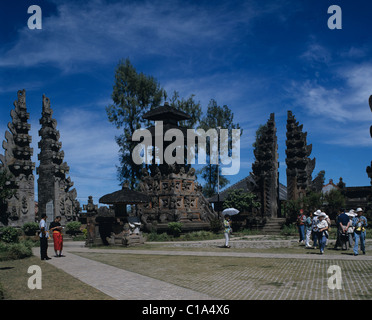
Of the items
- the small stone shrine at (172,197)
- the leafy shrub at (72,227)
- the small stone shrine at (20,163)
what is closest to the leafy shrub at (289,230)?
the small stone shrine at (172,197)

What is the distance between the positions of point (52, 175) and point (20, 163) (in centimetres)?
277

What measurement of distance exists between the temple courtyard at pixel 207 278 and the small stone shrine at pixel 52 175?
15.4 meters

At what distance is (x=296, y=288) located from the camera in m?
9.17

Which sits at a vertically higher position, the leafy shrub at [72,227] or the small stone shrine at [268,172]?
the small stone shrine at [268,172]

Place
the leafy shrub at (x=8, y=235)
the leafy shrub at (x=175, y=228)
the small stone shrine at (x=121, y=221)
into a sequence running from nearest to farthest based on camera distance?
the leafy shrub at (x=8, y=235)
the small stone shrine at (x=121, y=221)
the leafy shrub at (x=175, y=228)

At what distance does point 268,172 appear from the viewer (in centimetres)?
3538

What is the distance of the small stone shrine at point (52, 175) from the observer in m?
30.7

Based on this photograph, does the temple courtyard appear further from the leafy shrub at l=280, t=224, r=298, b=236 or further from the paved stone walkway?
the leafy shrub at l=280, t=224, r=298, b=236

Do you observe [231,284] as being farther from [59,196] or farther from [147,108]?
[147,108]

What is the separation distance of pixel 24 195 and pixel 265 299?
27.1 m

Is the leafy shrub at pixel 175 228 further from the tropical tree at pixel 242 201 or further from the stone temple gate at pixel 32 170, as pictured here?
the tropical tree at pixel 242 201

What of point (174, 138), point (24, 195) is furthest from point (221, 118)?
point (24, 195)

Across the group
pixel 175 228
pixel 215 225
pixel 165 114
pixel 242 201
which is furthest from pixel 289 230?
pixel 165 114
